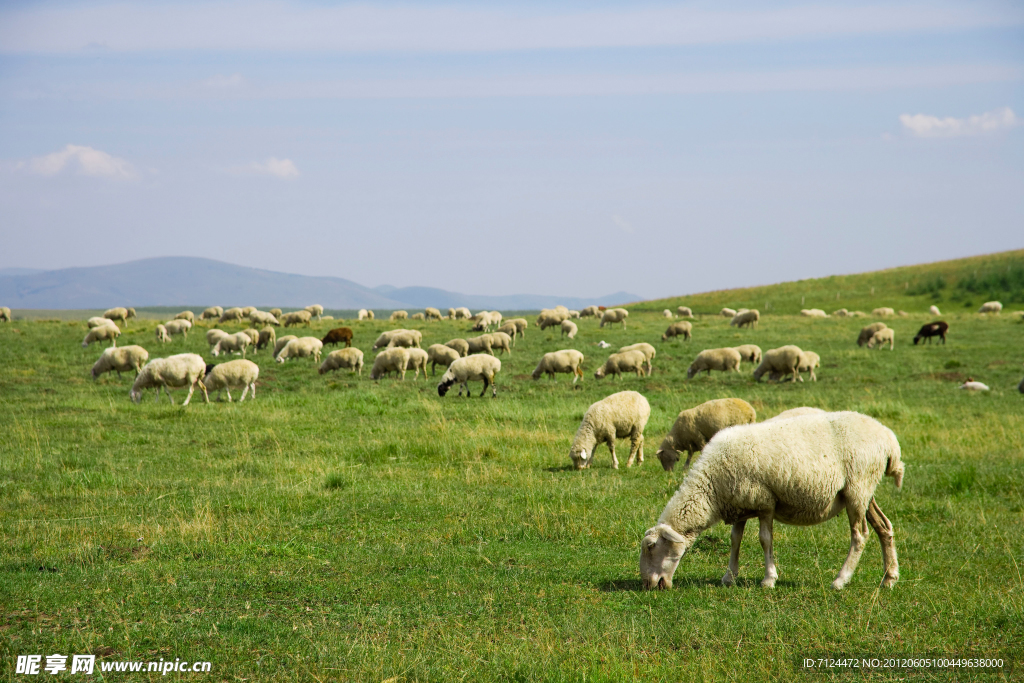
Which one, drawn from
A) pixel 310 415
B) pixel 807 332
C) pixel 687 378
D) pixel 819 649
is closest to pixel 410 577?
pixel 819 649

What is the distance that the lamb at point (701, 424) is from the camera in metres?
13.5

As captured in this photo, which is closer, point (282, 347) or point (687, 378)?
point (687, 378)

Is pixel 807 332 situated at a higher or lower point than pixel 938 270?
lower

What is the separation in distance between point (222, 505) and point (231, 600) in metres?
3.95

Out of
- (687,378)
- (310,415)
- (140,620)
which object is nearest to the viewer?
(140,620)

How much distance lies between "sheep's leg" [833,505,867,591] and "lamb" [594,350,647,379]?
20117mm

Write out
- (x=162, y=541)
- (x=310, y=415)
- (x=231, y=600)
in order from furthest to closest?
(x=310, y=415) < (x=162, y=541) < (x=231, y=600)

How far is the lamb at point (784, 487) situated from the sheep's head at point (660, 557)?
0.03 ft

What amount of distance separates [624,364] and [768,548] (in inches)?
797

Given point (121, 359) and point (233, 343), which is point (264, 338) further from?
point (121, 359)

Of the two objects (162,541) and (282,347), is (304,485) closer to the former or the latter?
(162,541)

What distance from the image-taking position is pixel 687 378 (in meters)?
27.5

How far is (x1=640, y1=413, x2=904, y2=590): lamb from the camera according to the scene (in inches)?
284

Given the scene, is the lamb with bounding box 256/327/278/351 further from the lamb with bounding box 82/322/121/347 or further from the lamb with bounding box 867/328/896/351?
the lamb with bounding box 867/328/896/351
